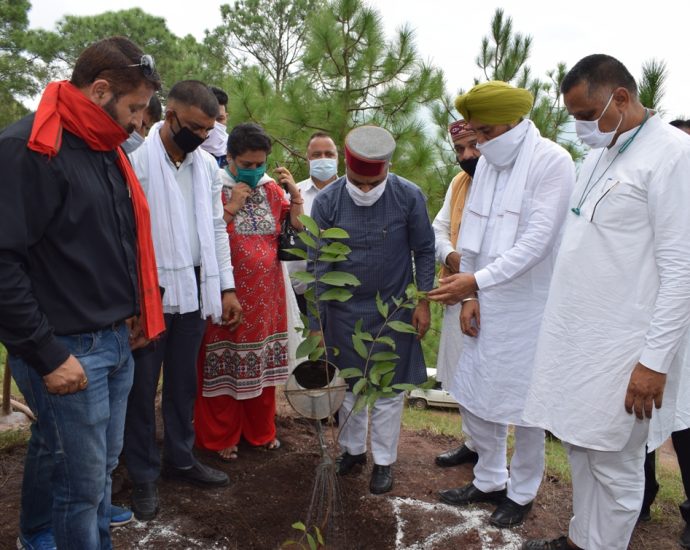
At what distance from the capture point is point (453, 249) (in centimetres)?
327

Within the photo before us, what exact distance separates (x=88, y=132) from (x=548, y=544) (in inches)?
95.5

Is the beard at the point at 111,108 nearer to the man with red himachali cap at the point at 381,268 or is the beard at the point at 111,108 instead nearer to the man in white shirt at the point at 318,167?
the man with red himachali cap at the point at 381,268

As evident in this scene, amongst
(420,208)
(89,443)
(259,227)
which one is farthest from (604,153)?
(89,443)

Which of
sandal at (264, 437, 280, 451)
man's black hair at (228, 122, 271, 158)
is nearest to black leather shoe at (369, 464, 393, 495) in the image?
sandal at (264, 437, 280, 451)

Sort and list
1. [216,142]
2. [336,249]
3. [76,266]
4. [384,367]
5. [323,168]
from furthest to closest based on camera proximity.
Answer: [323,168]
[216,142]
[384,367]
[336,249]
[76,266]

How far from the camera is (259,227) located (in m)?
3.26

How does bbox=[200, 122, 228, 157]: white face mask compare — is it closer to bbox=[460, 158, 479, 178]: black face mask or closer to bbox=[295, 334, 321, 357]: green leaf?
bbox=[460, 158, 479, 178]: black face mask

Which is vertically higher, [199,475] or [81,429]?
[81,429]

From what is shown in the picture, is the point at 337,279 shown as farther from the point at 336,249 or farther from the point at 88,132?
the point at 88,132

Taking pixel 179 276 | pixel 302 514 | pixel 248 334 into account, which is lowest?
pixel 302 514

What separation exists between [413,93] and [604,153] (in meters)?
5.08

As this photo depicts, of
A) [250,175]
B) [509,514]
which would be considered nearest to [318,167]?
[250,175]

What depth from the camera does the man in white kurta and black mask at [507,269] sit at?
2.68m

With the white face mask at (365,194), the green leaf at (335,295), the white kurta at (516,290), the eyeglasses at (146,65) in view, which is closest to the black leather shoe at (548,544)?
the white kurta at (516,290)
